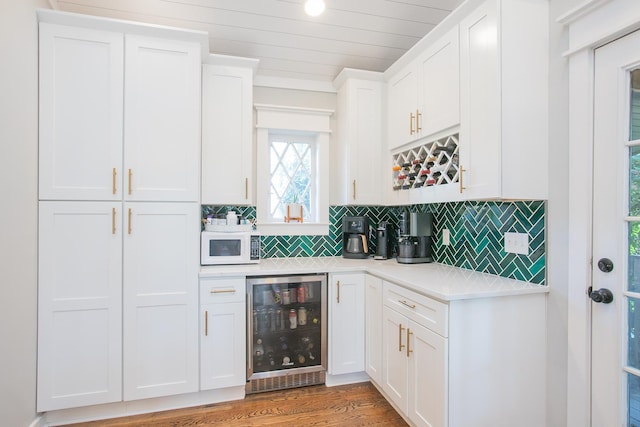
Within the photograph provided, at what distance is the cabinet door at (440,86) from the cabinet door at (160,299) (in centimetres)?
168

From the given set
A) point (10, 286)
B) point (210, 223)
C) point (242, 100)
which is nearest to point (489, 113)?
point (242, 100)

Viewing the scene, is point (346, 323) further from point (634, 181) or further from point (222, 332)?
point (634, 181)

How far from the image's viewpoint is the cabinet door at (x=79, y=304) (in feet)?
6.40

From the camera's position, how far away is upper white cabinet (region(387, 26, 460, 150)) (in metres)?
1.99

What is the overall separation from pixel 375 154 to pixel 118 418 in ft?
8.77

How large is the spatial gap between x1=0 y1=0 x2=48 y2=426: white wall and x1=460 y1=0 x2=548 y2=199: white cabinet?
7.95 feet

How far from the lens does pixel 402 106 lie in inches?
101

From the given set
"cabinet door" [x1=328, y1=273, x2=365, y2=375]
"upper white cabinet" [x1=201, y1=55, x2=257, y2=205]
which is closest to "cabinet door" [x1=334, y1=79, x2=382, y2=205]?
"cabinet door" [x1=328, y1=273, x2=365, y2=375]

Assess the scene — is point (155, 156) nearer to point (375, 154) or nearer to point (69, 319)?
point (69, 319)

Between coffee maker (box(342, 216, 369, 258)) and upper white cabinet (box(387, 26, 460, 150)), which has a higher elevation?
upper white cabinet (box(387, 26, 460, 150))

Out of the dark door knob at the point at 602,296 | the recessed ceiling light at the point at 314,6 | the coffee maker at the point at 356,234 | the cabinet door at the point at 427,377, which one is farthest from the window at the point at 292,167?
the dark door knob at the point at 602,296

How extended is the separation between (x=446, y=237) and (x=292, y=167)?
1505mm

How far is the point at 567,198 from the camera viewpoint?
5.32ft

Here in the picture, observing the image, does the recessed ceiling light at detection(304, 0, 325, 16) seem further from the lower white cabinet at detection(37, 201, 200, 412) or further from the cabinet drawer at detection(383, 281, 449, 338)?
the cabinet drawer at detection(383, 281, 449, 338)
